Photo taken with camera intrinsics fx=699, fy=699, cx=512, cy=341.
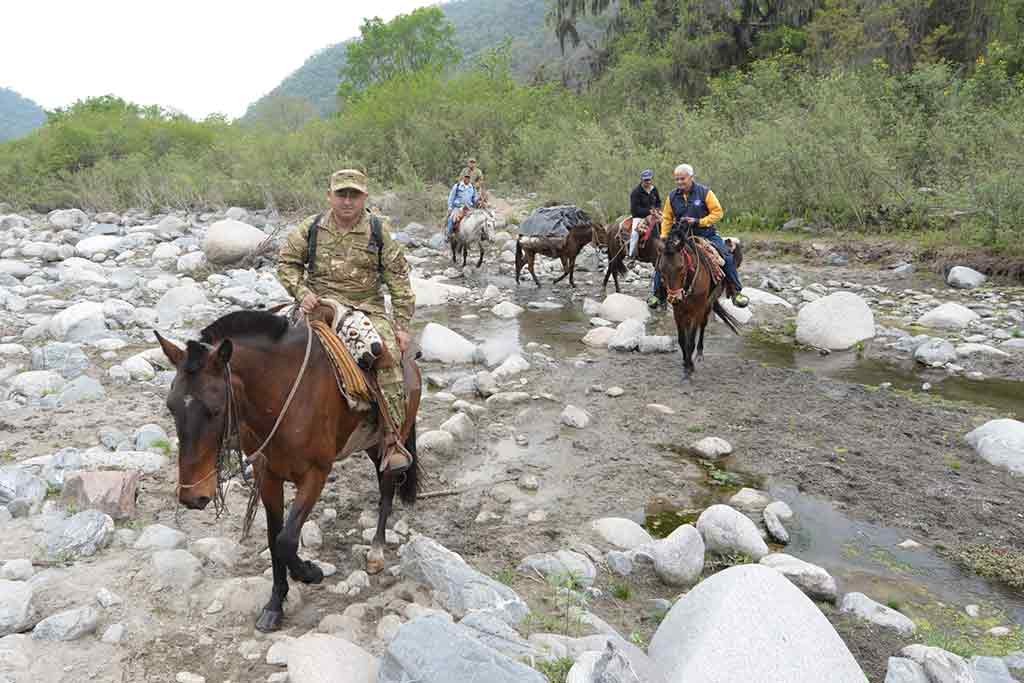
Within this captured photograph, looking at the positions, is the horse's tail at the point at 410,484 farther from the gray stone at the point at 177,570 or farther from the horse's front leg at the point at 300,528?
the gray stone at the point at 177,570

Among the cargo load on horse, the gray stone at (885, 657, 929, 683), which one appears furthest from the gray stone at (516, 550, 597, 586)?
the cargo load on horse

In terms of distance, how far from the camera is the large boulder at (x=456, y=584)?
11.8 feet

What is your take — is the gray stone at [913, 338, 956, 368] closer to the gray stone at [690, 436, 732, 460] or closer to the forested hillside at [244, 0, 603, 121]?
the gray stone at [690, 436, 732, 460]

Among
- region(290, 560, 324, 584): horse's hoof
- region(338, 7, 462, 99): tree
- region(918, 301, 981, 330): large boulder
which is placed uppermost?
→ region(338, 7, 462, 99): tree

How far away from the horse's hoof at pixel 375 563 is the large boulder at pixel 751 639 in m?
1.75

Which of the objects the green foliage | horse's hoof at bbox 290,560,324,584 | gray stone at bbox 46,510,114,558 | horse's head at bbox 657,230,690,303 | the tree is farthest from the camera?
the tree

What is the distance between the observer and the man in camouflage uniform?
4289 millimetres

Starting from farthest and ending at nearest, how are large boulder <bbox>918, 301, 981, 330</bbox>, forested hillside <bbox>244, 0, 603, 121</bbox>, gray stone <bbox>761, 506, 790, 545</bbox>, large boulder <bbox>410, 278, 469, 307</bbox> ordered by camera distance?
1. forested hillside <bbox>244, 0, 603, 121</bbox>
2. large boulder <bbox>410, 278, 469, 307</bbox>
3. large boulder <bbox>918, 301, 981, 330</bbox>
4. gray stone <bbox>761, 506, 790, 545</bbox>

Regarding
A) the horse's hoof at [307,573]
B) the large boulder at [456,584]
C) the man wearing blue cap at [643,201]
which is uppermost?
the man wearing blue cap at [643,201]

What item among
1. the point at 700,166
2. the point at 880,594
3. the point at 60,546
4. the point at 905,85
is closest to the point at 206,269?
the point at 60,546

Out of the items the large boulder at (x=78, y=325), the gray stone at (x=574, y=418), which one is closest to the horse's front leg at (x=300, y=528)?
the gray stone at (x=574, y=418)

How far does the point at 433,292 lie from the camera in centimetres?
1291

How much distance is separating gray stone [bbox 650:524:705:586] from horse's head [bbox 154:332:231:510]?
8.88 ft

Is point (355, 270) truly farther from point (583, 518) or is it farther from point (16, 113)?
point (16, 113)
